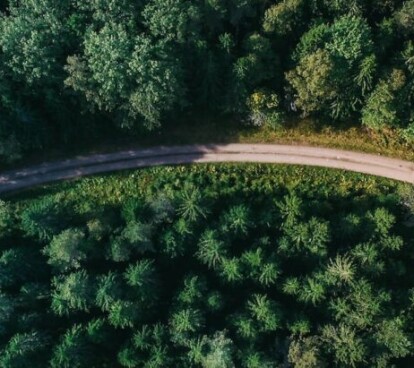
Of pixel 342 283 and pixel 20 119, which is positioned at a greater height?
pixel 20 119

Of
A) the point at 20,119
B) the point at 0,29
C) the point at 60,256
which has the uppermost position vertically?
the point at 0,29

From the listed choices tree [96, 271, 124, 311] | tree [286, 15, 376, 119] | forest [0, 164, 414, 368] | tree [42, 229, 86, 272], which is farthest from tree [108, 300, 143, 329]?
tree [286, 15, 376, 119]

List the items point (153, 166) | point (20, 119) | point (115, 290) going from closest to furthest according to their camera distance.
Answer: point (115, 290)
point (20, 119)
point (153, 166)

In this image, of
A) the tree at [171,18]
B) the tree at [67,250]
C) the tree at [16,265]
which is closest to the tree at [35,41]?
the tree at [171,18]

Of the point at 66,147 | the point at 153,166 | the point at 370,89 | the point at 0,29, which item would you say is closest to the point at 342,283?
the point at 370,89

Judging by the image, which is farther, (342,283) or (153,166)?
(153,166)

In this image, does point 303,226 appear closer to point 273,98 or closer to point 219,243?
point 219,243

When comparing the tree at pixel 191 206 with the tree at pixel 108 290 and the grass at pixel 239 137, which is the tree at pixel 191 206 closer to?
the tree at pixel 108 290
